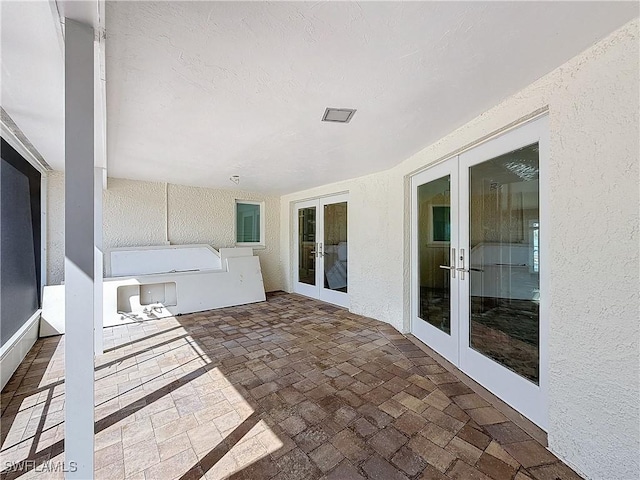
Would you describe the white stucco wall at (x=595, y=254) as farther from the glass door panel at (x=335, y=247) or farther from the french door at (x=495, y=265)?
the glass door panel at (x=335, y=247)

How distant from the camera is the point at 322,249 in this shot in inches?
220

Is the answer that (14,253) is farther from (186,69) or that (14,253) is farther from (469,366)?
(469,366)

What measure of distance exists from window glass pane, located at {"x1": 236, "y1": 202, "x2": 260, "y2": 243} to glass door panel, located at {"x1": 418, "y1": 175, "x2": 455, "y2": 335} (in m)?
4.02

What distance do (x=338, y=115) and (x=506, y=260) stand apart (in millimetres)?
1841

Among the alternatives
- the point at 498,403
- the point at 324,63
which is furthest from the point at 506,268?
the point at 324,63

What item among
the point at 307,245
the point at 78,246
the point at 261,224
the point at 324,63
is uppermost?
the point at 324,63

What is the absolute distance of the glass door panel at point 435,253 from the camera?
291 cm

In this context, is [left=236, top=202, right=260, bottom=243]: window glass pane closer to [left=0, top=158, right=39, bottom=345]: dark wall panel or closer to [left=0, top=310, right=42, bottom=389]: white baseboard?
[left=0, top=158, right=39, bottom=345]: dark wall panel

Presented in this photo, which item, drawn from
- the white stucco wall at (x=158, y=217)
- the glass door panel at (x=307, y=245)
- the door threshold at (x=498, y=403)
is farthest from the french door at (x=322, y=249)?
the door threshold at (x=498, y=403)

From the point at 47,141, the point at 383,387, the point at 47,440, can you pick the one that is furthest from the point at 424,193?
the point at 47,141

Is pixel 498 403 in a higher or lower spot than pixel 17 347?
lower

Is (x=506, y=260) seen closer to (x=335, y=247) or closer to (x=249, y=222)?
(x=335, y=247)

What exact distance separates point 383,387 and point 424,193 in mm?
2233

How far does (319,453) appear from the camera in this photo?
1.64 m
